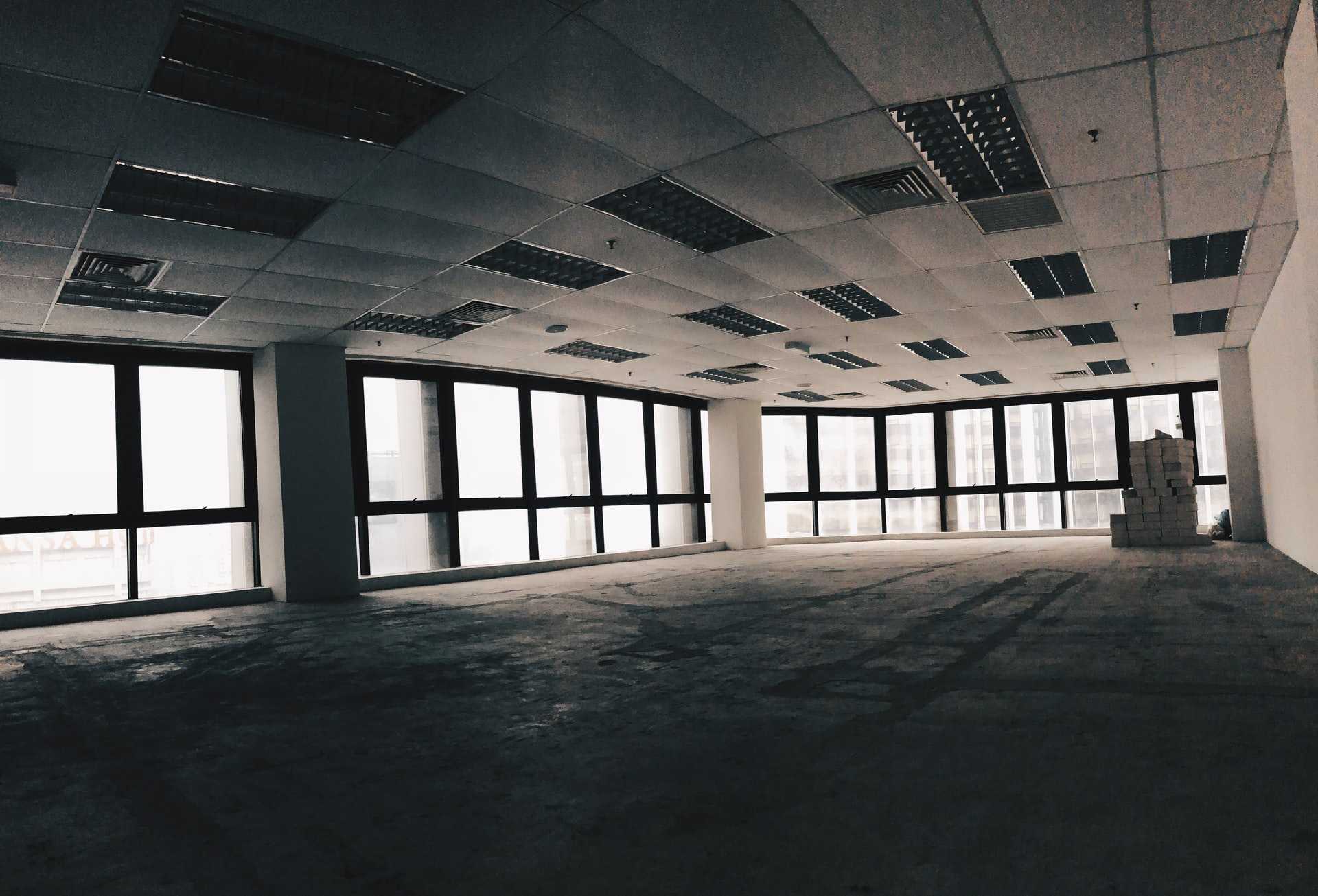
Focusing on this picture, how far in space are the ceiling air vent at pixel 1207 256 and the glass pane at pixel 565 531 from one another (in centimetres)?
842

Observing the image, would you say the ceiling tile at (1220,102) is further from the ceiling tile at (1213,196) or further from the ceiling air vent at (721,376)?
the ceiling air vent at (721,376)

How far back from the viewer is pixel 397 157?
4383 millimetres

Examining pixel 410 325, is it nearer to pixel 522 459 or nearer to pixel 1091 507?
pixel 522 459

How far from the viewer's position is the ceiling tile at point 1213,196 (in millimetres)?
4812

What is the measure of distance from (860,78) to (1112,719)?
9.82 ft

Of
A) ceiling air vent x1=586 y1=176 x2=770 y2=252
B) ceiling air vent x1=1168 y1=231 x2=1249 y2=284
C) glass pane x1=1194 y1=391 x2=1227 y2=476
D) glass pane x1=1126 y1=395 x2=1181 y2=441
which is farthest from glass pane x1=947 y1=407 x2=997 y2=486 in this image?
ceiling air vent x1=586 y1=176 x2=770 y2=252

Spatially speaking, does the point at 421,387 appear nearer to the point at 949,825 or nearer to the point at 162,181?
the point at 162,181

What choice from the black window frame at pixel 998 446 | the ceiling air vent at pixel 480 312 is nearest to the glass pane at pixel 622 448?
the black window frame at pixel 998 446

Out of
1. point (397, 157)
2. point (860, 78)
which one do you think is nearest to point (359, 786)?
point (397, 157)

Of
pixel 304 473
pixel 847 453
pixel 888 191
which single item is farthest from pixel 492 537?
pixel 847 453

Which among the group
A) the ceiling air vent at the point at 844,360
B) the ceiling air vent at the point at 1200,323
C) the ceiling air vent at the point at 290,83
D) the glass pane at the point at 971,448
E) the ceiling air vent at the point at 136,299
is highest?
the ceiling air vent at the point at 290,83

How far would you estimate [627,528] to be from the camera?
13273mm

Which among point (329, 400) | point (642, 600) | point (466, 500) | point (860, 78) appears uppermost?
point (860, 78)

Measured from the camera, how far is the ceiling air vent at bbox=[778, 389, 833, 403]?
14.4 meters
